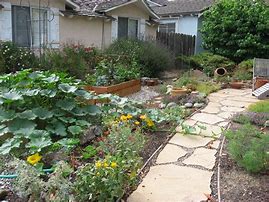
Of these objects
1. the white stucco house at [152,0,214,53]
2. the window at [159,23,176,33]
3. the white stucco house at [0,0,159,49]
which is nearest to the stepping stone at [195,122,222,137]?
the white stucco house at [0,0,159,49]

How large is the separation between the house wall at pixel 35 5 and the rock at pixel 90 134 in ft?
19.8

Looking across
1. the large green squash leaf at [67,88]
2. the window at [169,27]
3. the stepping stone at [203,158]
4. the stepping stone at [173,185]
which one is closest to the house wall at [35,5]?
the large green squash leaf at [67,88]

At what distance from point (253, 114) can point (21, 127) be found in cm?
369

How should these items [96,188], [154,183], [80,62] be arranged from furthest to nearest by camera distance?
[80,62] → [154,183] → [96,188]

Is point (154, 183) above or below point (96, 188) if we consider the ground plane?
below

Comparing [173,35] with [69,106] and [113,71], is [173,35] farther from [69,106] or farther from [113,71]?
[69,106]

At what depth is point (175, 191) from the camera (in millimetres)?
2951

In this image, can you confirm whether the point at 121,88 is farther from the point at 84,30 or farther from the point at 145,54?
the point at 84,30

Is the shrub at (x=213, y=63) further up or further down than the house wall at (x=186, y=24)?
further down

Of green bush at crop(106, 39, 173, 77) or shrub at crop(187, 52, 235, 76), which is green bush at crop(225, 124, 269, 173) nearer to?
green bush at crop(106, 39, 173, 77)

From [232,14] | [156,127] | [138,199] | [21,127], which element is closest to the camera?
[138,199]

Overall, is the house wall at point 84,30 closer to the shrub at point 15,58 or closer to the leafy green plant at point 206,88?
the shrub at point 15,58

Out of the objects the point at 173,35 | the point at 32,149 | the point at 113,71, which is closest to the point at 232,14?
the point at 173,35

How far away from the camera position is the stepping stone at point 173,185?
9.27 ft
